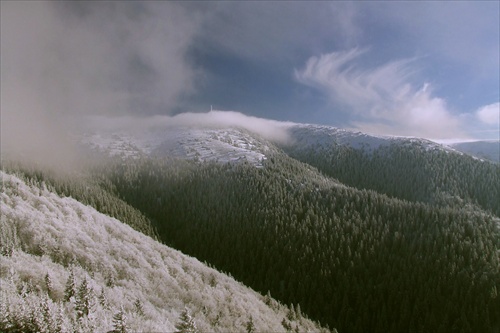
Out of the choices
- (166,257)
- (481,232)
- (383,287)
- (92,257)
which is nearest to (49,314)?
(92,257)

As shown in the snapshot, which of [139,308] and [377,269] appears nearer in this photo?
[139,308]

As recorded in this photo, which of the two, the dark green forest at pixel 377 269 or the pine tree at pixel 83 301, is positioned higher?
the pine tree at pixel 83 301

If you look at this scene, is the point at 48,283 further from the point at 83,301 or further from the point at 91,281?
the point at 91,281

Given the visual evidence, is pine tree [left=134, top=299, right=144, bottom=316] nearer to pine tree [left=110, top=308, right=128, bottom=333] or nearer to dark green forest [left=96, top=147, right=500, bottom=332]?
pine tree [left=110, top=308, right=128, bottom=333]

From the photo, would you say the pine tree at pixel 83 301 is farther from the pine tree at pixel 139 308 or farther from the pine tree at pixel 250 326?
the pine tree at pixel 250 326

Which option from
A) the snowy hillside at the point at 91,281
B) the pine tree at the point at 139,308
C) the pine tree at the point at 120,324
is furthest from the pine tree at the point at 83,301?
the pine tree at the point at 139,308

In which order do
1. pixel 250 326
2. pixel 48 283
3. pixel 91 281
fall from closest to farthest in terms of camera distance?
pixel 48 283, pixel 91 281, pixel 250 326

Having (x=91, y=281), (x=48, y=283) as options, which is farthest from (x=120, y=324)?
(x=91, y=281)

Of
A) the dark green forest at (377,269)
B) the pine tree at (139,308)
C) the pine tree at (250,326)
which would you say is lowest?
the dark green forest at (377,269)

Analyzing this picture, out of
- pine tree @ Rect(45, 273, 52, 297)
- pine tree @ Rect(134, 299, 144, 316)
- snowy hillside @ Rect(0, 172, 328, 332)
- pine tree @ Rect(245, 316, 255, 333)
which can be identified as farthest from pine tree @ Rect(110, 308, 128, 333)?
pine tree @ Rect(245, 316, 255, 333)
